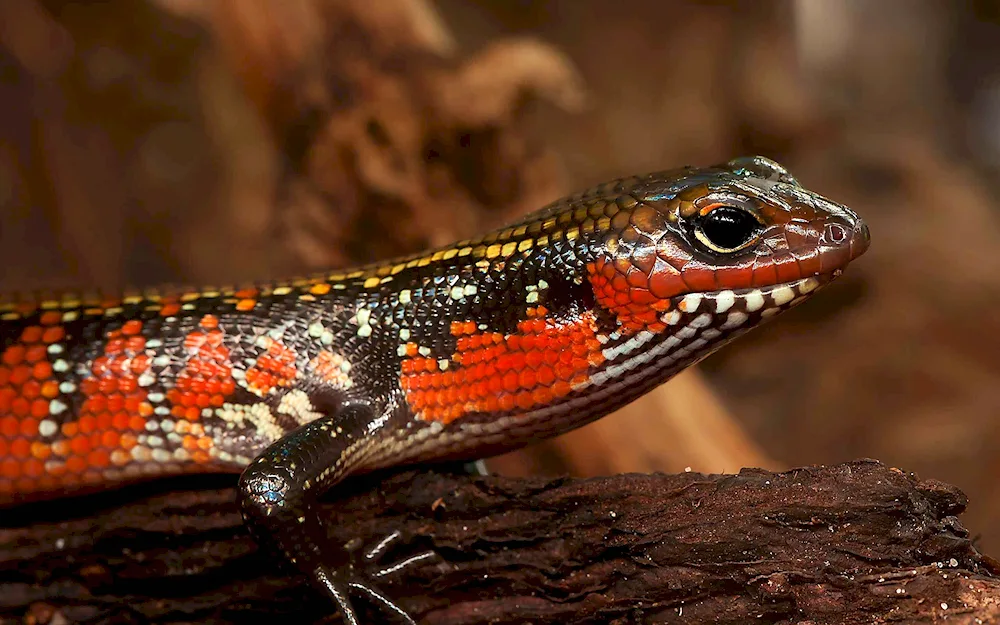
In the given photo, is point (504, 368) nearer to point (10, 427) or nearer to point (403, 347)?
point (403, 347)

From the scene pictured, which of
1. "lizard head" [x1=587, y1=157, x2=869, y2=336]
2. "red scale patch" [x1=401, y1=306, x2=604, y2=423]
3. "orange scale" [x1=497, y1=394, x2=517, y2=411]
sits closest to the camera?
"lizard head" [x1=587, y1=157, x2=869, y2=336]

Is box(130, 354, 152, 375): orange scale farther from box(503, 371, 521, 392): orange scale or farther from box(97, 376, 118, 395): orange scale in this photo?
box(503, 371, 521, 392): orange scale

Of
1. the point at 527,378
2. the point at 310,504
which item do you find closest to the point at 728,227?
the point at 527,378

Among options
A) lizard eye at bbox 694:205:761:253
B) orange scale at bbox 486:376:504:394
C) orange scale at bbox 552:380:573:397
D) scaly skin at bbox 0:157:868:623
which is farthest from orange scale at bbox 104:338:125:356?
lizard eye at bbox 694:205:761:253

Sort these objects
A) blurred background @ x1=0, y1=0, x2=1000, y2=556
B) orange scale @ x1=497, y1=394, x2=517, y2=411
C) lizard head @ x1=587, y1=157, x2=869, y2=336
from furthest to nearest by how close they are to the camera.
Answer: blurred background @ x1=0, y1=0, x2=1000, y2=556 → orange scale @ x1=497, y1=394, x2=517, y2=411 → lizard head @ x1=587, y1=157, x2=869, y2=336

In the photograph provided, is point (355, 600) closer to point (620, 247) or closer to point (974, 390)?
point (620, 247)

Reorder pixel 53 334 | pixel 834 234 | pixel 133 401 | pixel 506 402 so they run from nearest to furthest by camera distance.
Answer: pixel 834 234 → pixel 506 402 → pixel 133 401 → pixel 53 334

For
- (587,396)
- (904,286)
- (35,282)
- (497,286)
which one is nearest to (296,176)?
(497,286)
